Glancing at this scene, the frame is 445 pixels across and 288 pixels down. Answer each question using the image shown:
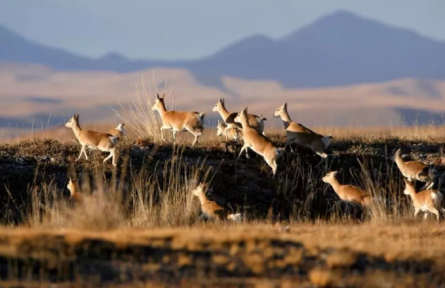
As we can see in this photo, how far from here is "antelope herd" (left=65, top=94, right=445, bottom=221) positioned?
17938 mm

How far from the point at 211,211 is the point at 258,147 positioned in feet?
11.1

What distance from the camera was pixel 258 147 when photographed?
20297 mm

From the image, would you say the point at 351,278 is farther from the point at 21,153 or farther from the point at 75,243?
the point at 21,153

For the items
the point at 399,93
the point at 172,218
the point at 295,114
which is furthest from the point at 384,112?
the point at 172,218

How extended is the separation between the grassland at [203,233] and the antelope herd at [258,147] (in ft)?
1.21

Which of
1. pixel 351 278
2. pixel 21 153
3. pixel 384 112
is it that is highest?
pixel 384 112

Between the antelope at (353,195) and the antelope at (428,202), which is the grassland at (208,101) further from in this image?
the antelope at (428,202)

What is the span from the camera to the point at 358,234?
13.8 meters

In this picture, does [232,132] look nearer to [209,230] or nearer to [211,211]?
[211,211]

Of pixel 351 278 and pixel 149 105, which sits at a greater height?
pixel 149 105

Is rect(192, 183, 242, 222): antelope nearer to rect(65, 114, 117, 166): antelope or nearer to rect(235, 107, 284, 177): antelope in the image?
rect(65, 114, 117, 166): antelope

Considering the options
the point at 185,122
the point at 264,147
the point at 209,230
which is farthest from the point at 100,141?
the point at 209,230

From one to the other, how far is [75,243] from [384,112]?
365 feet

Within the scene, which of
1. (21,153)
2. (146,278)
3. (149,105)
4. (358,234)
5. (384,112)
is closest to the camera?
(146,278)
